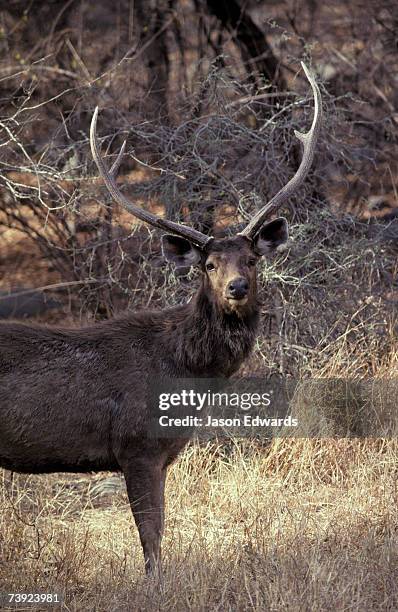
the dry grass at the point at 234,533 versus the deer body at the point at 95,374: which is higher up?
the deer body at the point at 95,374

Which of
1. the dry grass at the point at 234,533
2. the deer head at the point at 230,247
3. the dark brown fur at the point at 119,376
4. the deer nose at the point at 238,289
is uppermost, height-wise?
the deer head at the point at 230,247

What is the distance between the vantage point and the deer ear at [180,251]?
20.6 ft

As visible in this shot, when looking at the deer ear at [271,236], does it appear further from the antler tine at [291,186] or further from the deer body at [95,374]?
the deer body at [95,374]

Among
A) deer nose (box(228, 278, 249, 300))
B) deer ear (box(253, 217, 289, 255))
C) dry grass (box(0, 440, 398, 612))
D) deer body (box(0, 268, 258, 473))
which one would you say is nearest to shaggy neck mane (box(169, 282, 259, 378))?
deer body (box(0, 268, 258, 473))

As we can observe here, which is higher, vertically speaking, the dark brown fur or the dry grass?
the dark brown fur

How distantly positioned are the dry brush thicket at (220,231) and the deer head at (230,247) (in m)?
1.35

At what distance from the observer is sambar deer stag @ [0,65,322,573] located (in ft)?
19.1

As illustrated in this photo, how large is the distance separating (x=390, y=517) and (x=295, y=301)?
271 cm

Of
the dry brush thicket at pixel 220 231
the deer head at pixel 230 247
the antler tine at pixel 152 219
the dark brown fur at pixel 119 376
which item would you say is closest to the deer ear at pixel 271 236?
the deer head at pixel 230 247

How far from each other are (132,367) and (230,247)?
88 cm

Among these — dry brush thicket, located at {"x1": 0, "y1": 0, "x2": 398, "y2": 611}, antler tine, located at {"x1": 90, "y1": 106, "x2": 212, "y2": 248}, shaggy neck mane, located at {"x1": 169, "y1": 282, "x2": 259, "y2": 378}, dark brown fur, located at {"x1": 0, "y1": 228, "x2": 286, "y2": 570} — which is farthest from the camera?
antler tine, located at {"x1": 90, "y1": 106, "x2": 212, "y2": 248}

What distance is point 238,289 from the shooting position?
586 centimetres

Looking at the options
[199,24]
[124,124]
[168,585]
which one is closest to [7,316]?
[124,124]

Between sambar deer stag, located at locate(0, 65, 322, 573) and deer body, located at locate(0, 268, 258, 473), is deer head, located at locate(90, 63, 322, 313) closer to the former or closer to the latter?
sambar deer stag, located at locate(0, 65, 322, 573)
